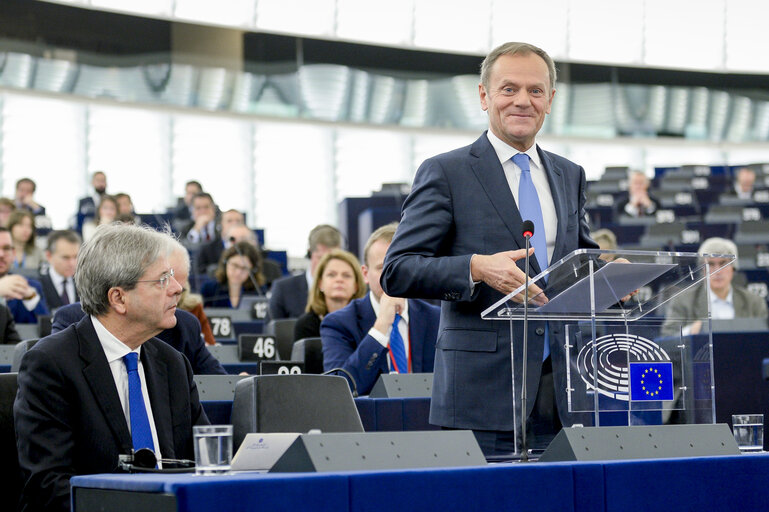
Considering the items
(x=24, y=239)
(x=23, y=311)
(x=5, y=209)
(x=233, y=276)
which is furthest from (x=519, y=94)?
(x=5, y=209)

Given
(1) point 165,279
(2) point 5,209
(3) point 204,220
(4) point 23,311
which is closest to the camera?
(1) point 165,279

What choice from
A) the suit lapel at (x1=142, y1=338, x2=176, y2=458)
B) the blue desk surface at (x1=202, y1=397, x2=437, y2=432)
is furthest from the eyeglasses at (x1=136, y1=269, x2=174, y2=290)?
the blue desk surface at (x1=202, y1=397, x2=437, y2=432)

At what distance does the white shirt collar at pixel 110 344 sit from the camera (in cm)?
256

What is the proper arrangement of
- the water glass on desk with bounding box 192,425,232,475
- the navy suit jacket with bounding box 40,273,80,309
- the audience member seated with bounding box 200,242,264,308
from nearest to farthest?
the water glass on desk with bounding box 192,425,232,475, the navy suit jacket with bounding box 40,273,80,309, the audience member seated with bounding box 200,242,264,308

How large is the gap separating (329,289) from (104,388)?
2.99m

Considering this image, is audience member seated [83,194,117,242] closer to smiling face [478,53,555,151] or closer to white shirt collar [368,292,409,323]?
white shirt collar [368,292,409,323]

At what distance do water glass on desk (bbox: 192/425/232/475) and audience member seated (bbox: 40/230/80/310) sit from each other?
18.8 feet

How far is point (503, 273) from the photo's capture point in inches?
88.3

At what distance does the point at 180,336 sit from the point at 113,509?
2.56m

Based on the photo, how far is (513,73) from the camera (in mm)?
2506

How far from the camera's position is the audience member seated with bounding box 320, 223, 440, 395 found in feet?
14.9

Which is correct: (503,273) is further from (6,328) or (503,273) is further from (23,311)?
(23,311)

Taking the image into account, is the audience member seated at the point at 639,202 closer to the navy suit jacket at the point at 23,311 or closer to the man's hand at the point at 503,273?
the navy suit jacket at the point at 23,311

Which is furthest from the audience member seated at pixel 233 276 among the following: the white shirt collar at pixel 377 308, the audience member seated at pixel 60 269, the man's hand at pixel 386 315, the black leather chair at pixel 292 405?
the black leather chair at pixel 292 405
